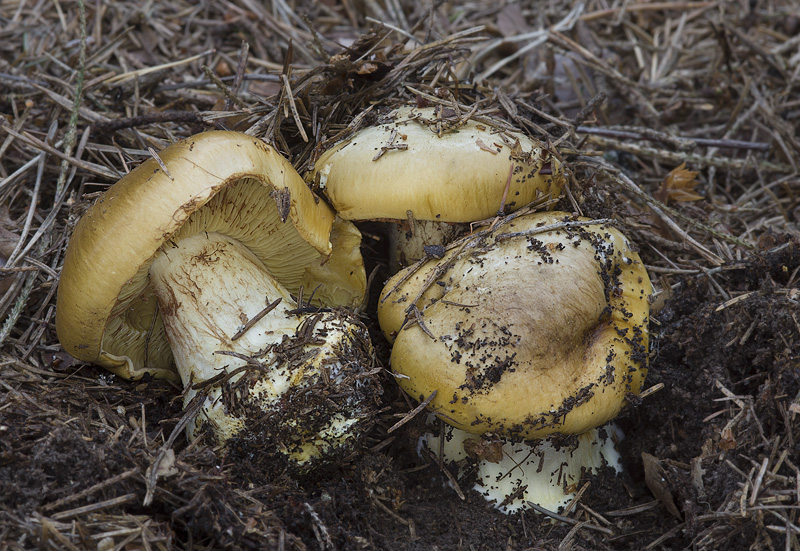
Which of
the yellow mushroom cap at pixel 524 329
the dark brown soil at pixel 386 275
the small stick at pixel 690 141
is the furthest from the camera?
the small stick at pixel 690 141

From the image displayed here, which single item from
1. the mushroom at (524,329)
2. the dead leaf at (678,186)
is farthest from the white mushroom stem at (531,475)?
the dead leaf at (678,186)

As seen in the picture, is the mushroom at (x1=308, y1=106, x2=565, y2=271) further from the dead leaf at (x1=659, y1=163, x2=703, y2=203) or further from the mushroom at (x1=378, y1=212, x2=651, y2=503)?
the dead leaf at (x1=659, y1=163, x2=703, y2=203)

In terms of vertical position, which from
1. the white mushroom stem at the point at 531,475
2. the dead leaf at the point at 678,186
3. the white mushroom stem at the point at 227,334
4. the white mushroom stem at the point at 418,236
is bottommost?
the white mushroom stem at the point at 531,475

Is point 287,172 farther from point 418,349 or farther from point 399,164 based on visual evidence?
point 418,349

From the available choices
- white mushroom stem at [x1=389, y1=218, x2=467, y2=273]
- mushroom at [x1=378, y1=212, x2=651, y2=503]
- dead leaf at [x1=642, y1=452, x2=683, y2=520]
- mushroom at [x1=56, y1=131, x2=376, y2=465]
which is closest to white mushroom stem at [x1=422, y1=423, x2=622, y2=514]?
mushroom at [x1=378, y1=212, x2=651, y2=503]

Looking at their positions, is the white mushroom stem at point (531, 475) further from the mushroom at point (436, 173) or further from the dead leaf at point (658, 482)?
the mushroom at point (436, 173)

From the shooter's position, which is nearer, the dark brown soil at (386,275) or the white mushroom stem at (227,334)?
the dark brown soil at (386,275)
